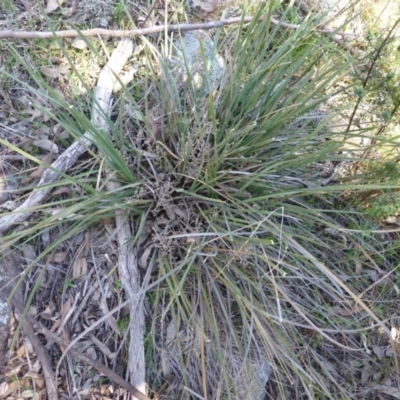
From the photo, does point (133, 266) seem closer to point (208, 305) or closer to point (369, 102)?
point (208, 305)

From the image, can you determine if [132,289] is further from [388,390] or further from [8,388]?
[388,390]

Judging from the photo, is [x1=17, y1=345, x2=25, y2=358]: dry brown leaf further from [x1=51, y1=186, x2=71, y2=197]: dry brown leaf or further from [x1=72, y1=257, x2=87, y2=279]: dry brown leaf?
[x1=51, y1=186, x2=71, y2=197]: dry brown leaf

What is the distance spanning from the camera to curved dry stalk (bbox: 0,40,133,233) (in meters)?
1.87

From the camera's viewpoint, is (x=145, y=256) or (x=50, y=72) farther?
(x=50, y=72)

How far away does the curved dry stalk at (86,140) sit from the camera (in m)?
1.87

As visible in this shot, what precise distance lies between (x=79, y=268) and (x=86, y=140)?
568 millimetres

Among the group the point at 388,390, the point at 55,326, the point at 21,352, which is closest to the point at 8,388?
the point at 21,352

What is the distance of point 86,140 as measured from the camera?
2.00 metres

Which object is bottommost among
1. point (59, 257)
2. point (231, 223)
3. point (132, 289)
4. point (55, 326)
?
point (55, 326)

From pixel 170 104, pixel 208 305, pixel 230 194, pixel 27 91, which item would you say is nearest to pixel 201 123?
pixel 170 104

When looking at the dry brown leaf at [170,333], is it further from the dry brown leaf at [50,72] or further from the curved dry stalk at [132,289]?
the dry brown leaf at [50,72]

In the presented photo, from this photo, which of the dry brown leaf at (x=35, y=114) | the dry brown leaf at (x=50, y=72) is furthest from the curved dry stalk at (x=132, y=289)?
the dry brown leaf at (x=50, y=72)

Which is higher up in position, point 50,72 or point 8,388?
point 50,72

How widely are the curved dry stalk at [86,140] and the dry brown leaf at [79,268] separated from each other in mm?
291
